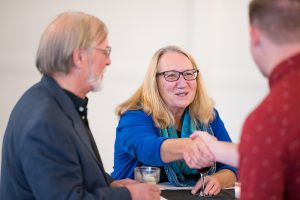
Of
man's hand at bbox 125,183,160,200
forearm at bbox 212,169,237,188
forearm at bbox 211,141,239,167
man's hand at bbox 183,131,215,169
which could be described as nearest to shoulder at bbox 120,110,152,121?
man's hand at bbox 183,131,215,169

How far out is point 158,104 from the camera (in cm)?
259

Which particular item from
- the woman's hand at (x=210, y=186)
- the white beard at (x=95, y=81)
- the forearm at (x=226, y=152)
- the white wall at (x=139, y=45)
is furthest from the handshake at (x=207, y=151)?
the white wall at (x=139, y=45)

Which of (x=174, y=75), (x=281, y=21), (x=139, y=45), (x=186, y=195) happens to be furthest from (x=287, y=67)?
(x=139, y=45)

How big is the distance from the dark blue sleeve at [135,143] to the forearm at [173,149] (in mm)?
25

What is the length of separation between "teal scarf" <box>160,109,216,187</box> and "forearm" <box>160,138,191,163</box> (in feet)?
0.47

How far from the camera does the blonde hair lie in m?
2.56

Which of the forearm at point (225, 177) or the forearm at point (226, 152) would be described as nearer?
the forearm at point (226, 152)

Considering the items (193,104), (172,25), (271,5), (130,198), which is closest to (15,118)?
(130,198)

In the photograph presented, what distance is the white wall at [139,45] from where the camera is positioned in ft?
13.4

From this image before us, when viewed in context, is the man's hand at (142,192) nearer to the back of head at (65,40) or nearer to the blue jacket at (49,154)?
the blue jacket at (49,154)

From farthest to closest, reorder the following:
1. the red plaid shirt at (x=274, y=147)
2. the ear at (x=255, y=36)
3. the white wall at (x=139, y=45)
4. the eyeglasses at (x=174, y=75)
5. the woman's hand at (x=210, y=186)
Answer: the white wall at (x=139, y=45) → the eyeglasses at (x=174, y=75) → the woman's hand at (x=210, y=186) → the ear at (x=255, y=36) → the red plaid shirt at (x=274, y=147)

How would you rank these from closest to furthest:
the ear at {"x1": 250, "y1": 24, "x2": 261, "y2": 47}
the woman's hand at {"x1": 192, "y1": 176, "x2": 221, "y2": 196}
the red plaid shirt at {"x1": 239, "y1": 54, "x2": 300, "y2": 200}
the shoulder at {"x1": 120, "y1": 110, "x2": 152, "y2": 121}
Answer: the red plaid shirt at {"x1": 239, "y1": 54, "x2": 300, "y2": 200} < the ear at {"x1": 250, "y1": 24, "x2": 261, "y2": 47} < the woman's hand at {"x1": 192, "y1": 176, "x2": 221, "y2": 196} < the shoulder at {"x1": 120, "y1": 110, "x2": 152, "y2": 121}

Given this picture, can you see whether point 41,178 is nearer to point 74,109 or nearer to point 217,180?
point 74,109

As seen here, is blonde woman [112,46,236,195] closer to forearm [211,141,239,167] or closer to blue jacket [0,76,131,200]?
forearm [211,141,239,167]
